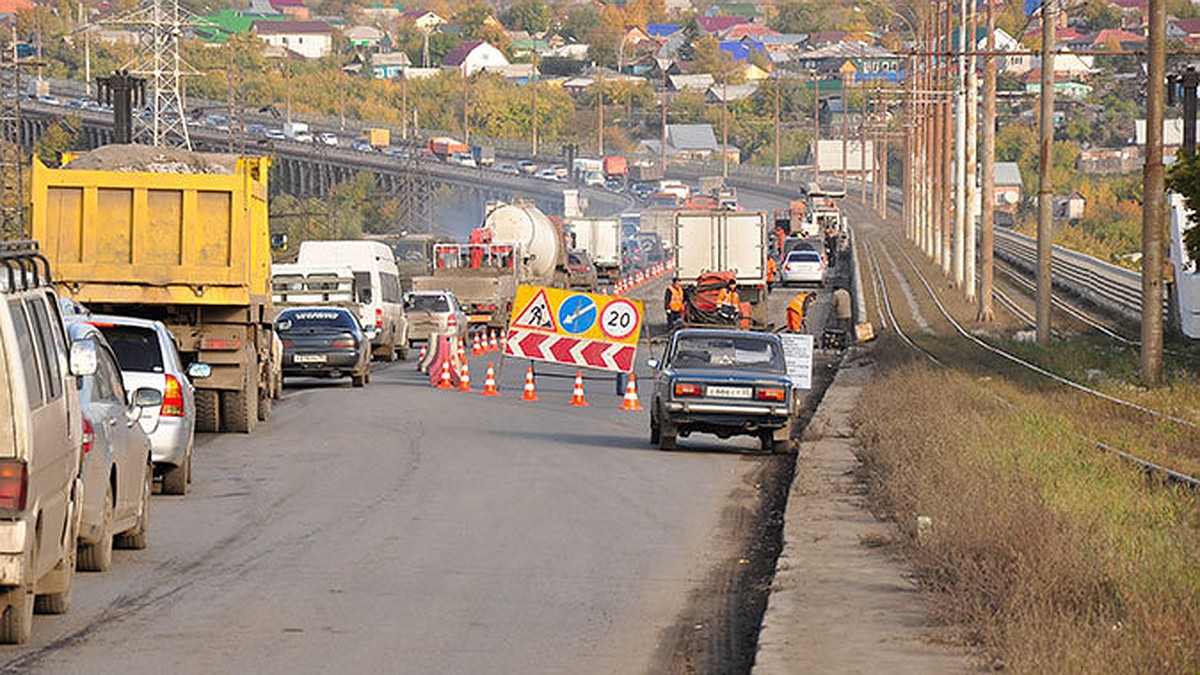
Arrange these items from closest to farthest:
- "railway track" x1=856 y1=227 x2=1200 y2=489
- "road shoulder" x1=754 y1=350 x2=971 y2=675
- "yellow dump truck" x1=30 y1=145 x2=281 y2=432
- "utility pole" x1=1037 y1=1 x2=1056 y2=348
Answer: "road shoulder" x1=754 y1=350 x2=971 y2=675
"railway track" x1=856 y1=227 x2=1200 y2=489
"yellow dump truck" x1=30 y1=145 x2=281 y2=432
"utility pole" x1=1037 y1=1 x2=1056 y2=348

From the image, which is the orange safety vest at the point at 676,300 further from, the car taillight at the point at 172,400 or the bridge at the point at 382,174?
the bridge at the point at 382,174

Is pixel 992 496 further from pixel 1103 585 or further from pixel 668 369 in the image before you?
pixel 668 369

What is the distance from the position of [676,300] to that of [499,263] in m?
11.7

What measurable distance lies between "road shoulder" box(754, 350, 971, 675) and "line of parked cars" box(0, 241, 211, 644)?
3.66 meters

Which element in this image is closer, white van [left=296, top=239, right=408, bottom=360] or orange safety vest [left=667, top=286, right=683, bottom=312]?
white van [left=296, top=239, right=408, bottom=360]

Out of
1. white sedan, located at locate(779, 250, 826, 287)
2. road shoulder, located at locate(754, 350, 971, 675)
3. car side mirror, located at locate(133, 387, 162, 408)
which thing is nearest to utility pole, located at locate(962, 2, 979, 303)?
white sedan, located at locate(779, 250, 826, 287)

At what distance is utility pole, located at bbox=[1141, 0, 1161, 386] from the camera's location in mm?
35125

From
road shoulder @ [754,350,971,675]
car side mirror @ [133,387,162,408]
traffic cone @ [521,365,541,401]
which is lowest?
traffic cone @ [521,365,541,401]

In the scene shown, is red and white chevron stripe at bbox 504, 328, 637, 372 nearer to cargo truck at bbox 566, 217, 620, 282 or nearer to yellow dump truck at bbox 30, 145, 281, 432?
yellow dump truck at bbox 30, 145, 281, 432

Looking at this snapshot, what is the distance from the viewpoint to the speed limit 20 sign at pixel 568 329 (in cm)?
3847

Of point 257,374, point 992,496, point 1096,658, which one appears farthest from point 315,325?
point 1096,658

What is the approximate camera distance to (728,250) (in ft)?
205

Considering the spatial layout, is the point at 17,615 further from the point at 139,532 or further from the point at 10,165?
the point at 10,165

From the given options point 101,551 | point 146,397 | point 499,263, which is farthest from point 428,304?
point 101,551
